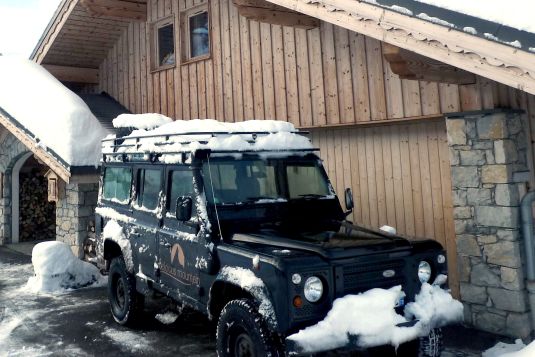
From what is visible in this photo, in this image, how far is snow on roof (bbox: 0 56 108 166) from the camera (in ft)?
35.2

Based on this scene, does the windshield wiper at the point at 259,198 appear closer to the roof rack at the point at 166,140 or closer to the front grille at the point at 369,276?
the roof rack at the point at 166,140

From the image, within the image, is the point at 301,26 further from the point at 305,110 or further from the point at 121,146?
the point at 121,146

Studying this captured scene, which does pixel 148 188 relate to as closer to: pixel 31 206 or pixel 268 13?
pixel 268 13

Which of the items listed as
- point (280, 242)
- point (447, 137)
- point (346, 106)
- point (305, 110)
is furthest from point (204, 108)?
point (280, 242)

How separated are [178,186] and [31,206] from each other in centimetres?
1159

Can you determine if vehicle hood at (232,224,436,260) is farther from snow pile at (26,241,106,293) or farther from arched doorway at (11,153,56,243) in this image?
arched doorway at (11,153,56,243)

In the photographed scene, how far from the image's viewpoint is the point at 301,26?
8.12 m

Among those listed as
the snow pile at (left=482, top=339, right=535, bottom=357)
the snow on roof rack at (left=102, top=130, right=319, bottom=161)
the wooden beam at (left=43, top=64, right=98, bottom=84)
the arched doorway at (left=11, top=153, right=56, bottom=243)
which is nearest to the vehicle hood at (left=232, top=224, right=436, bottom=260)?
the snow on roof rack at (left=102, top=130, right=319, bottom=161)

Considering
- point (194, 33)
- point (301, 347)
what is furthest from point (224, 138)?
point (194, 33)

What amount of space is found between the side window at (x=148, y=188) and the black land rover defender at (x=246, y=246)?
1cm

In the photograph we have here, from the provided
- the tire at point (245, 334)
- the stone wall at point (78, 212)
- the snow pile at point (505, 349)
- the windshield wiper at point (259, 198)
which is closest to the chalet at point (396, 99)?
the snow pile at point (505, 349)

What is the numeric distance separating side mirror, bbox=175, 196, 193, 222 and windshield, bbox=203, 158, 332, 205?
248mm

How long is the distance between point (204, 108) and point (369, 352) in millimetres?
6899

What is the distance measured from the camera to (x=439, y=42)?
16.5ft
